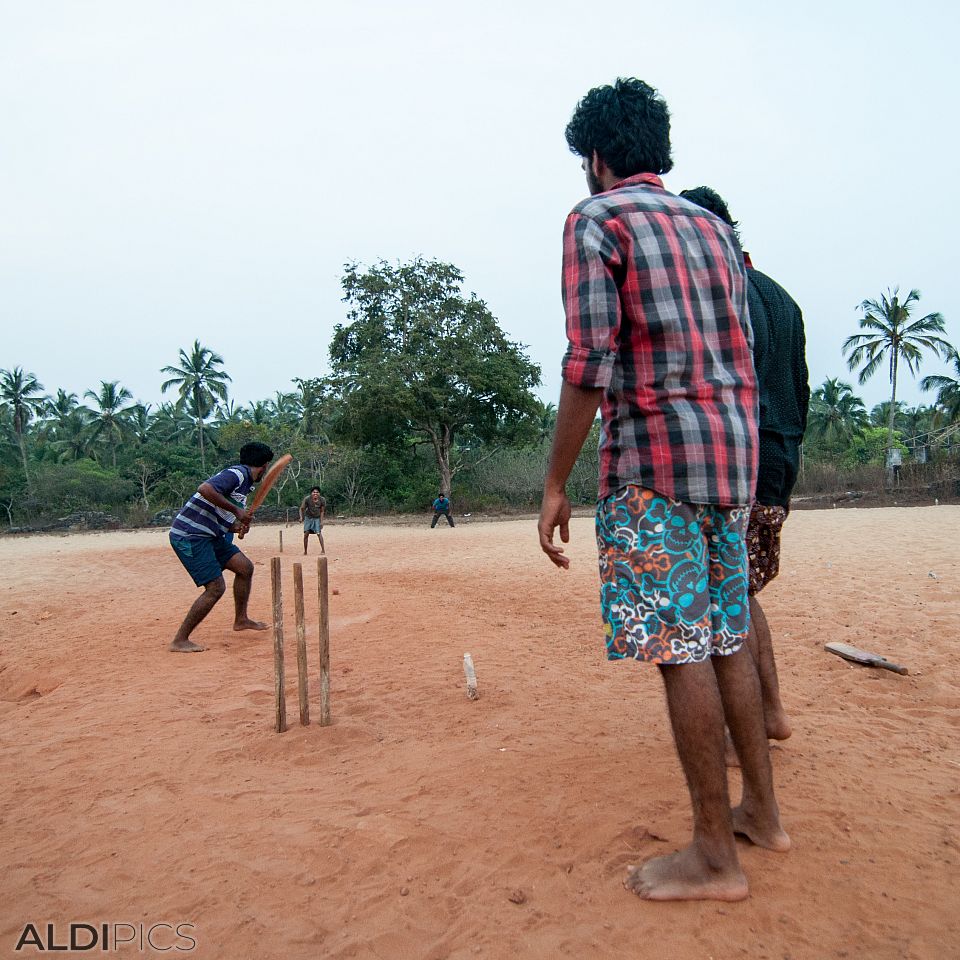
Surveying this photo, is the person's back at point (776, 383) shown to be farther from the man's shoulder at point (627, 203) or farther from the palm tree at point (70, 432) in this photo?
the palm tree at point (70, 432)

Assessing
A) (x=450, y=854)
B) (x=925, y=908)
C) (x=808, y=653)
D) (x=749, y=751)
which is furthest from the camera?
(x=808, y=653)

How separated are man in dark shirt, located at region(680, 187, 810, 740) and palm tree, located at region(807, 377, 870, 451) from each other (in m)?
47.6

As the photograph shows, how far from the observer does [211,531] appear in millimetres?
5883

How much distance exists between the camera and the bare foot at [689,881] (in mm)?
1920

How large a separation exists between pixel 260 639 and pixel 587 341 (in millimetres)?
4845

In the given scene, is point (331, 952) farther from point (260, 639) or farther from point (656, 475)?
point (260, 639)

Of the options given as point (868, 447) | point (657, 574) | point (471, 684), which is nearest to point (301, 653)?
point (471, 684)

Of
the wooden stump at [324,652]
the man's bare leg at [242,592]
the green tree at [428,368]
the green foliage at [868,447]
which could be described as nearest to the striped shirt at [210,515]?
the man's bare leg at [242,592]

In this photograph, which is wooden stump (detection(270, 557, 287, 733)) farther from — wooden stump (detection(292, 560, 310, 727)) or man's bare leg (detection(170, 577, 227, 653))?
man's bare leg (detection(170, 577, 227, 653))

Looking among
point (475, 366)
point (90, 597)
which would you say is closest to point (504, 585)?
point (90, 597)

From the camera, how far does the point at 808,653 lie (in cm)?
453

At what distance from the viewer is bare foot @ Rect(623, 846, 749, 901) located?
6.30ft

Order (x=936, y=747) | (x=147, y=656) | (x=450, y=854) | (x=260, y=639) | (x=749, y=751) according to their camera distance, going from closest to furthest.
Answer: (x=749, y=751) < (x=450, y=854) < (x=936, y=747) < (x=147, y=656) < (x=260, y=639)

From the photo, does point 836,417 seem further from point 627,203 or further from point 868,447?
point 627,203
